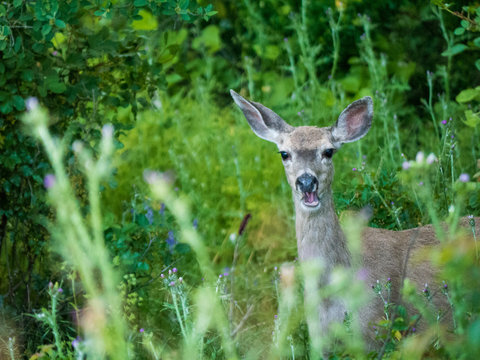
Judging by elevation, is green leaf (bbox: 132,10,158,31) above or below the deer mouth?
below

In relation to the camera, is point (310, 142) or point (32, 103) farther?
point (310, 142)

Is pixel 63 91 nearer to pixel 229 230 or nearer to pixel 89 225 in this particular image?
pixel 89 225

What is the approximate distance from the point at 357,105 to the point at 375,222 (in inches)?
27.0

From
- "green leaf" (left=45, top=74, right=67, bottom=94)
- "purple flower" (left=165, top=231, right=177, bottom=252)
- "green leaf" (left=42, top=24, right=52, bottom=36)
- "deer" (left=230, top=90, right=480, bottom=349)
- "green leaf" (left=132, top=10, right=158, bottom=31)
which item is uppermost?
"green leaf" (left=42, top=24, right=52, bottom=36)

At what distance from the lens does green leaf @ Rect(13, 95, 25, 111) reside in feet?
11.8

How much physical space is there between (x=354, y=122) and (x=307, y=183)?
0.55 m

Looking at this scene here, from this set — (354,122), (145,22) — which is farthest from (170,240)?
(145,22)

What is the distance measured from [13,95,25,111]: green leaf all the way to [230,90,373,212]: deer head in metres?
0.95

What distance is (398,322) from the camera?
2322 millimetres

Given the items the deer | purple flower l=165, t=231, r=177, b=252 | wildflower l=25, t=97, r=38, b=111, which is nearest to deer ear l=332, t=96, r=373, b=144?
the deer

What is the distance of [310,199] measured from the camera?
334 cm

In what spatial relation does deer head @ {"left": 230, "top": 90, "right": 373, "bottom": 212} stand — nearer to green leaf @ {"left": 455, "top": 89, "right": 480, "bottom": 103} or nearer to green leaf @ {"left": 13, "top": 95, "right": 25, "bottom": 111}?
green leaf @ {"left": 455, "top": 89, "right": 480, "bottom": 103}

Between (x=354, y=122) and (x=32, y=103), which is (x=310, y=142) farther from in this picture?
(x=32, y=103)

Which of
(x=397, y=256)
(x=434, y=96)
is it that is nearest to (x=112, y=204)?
(x=397, y=256)
